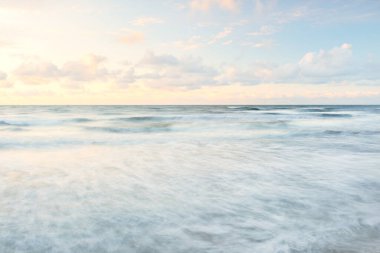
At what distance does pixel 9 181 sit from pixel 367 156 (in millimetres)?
8262

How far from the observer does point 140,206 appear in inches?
166

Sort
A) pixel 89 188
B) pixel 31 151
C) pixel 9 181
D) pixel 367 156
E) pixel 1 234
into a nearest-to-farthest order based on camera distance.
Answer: pixel 1 234 < pixel 89 188 < pixel 9 181 < pixel 367 156 < pixel 31 151

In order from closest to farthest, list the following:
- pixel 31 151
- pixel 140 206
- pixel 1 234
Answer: pixel 1 234
pixel 140 206
pixel 31 151

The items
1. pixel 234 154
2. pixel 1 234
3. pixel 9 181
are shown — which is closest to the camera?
pixel 1 234

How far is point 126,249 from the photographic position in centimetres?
295

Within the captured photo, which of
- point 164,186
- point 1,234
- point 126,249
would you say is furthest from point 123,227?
point 164,186

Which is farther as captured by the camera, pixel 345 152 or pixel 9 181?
pixel 345 152

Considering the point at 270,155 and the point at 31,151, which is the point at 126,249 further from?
the point at 31,151

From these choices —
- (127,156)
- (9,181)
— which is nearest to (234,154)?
(127,156)

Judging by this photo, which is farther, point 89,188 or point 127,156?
point 127,156

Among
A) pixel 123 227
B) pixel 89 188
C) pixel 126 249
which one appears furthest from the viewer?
pixel 89 188

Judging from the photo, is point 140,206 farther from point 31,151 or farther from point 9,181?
point 31,151

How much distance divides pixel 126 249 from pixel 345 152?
25.8ft

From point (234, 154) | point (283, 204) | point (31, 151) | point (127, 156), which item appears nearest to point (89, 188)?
point (283, 204)
